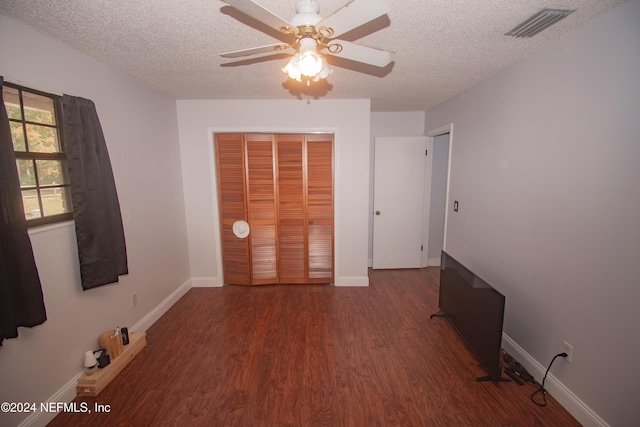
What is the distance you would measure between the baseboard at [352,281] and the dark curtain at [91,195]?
8.12 feet

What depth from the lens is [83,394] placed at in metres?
1.86

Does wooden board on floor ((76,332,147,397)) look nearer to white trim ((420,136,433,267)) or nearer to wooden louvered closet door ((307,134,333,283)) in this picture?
wooden louvered closet door ((307,134,333,283))

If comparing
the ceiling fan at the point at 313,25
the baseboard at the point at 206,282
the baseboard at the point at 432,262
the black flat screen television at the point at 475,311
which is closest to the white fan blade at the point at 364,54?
the ceiling fan at the point at 313,25

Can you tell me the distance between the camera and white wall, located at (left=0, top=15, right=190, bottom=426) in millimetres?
1574

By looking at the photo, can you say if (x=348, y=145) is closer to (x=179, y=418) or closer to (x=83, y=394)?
(x=179, y=418)

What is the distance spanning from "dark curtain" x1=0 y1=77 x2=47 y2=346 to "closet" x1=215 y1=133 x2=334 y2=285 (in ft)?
6.72

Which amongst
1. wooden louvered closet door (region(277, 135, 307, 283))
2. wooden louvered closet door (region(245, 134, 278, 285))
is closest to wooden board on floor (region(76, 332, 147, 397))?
wooden louvered closet door (region(245, 134, 278, 285))

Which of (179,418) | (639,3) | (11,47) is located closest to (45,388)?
(179,418)

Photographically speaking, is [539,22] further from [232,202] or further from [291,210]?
[232,202]

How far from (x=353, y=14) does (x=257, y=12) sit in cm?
39

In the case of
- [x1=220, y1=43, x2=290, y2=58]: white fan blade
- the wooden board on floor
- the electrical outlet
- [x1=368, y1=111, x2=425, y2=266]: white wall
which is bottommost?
the wooden board on floor

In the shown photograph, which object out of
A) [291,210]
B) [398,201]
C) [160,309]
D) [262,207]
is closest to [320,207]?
[291,210]

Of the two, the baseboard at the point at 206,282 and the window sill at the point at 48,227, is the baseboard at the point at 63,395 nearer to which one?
the baseboard at the point at 206,282

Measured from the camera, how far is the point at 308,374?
203 cm
